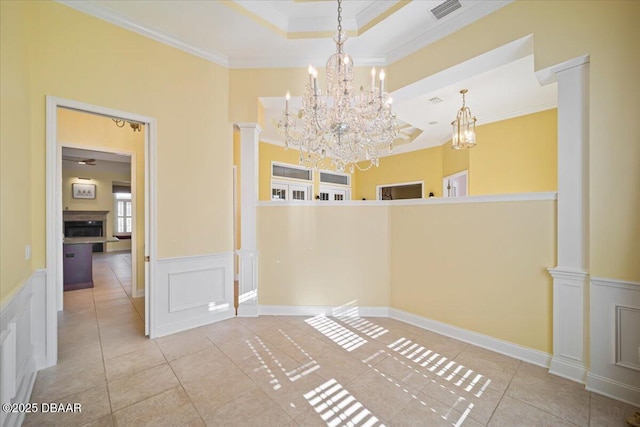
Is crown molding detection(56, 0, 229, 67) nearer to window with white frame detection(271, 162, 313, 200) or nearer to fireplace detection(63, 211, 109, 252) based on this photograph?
window with white frame detection(271, 162, 313, 200)

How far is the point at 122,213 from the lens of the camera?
978cm

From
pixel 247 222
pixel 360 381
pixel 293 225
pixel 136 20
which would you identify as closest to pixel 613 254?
pixel 360 381

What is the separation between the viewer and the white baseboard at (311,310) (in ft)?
10.9

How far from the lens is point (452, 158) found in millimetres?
5844

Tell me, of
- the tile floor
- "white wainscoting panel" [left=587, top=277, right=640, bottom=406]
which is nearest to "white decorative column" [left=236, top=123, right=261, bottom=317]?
the tile floor

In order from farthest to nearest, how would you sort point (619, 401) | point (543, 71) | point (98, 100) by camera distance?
point (98, 100)
point (543, 71)
point (619, 401)

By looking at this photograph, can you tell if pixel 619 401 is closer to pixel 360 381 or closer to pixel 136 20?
pixel 360 381

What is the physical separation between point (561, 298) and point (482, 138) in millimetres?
3923

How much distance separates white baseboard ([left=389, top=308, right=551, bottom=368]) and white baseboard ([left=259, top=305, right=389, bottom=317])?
0.18 metres

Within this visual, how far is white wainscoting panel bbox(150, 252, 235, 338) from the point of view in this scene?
111 inches

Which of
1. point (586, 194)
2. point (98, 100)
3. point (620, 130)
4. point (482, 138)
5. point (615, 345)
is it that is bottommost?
point (615, 345)

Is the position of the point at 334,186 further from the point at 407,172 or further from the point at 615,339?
the point at 615,339

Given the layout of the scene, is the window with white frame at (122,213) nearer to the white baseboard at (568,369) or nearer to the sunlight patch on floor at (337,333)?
the sunlight patch on floor at (337,333)

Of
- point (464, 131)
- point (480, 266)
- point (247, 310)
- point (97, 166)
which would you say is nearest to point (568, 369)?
point (480, 266)
